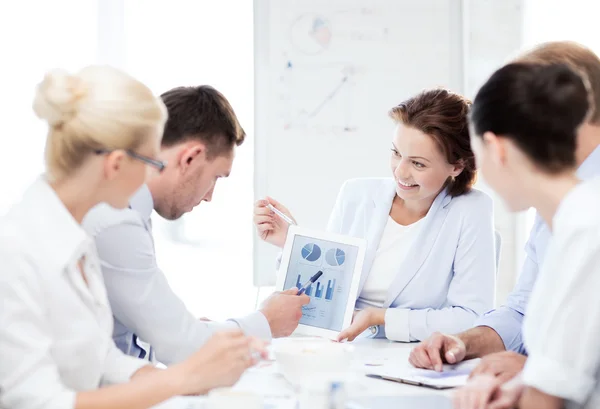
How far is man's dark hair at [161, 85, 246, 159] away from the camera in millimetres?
1660

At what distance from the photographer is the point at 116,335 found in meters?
1.63

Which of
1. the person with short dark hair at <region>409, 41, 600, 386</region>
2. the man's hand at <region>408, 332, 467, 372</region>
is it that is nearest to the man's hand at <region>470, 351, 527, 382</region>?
the person with short dark hair at <region>409, 41, 600, 386</region>

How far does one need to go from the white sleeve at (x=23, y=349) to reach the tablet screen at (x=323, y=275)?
0.89 m

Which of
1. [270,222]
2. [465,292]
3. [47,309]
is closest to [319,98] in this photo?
[270,222]

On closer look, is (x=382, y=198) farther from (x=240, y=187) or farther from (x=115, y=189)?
(x=240, y=187)

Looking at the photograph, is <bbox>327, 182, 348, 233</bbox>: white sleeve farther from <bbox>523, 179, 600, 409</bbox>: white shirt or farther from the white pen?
<bbox>523, 179, 600, 409</bbox>: white shirt

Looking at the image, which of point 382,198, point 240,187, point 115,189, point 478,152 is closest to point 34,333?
point 115,189

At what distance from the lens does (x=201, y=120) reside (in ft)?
5.49

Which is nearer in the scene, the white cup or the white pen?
the white cup

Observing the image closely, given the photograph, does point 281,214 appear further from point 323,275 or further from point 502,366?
point 502,366

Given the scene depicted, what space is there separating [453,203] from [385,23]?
1.80 metres

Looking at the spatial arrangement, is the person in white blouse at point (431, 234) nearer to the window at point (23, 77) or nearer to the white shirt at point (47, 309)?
the white shirt at point (47, 309)

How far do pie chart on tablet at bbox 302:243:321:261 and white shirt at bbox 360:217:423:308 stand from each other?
14.5 inches

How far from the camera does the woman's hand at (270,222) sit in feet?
7.48
